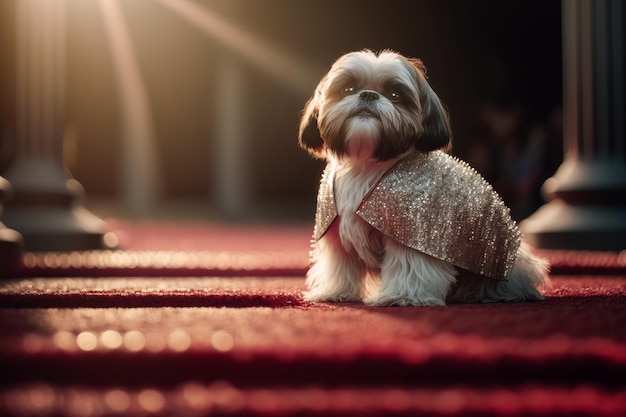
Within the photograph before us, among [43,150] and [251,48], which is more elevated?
[251,48]

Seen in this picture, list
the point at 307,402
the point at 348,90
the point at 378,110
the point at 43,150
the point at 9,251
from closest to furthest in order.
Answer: the point at 307,402 → the point at 378,110 → the point at 348,90 → the point at 9,251 → the point at 43,150

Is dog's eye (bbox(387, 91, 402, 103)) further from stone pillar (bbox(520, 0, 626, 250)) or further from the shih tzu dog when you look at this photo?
stone pillar (bbox(520, 0, 626, 250))

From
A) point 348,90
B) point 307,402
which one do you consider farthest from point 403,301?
point 307,402

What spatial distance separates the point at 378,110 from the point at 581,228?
2.83 meters

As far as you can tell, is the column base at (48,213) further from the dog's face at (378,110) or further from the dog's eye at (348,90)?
the dog's eye at (348,90)

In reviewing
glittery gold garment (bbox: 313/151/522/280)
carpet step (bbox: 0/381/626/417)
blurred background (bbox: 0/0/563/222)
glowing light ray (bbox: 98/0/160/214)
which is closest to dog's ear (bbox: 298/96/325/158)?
glittery gold garment (bbox: 313/151/522/280)

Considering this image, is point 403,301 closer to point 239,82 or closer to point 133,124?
point 239,82

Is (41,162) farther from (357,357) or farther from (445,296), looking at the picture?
(357,357)

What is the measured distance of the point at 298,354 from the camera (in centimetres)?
186

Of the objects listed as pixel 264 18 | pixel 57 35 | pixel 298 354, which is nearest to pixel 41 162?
pixel 57 35

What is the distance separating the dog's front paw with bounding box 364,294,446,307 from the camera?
266 centimetres

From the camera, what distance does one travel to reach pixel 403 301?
105 inches

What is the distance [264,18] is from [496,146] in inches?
171

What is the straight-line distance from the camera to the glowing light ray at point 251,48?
12484mm
